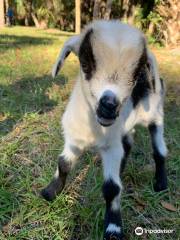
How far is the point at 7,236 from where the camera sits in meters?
3.08

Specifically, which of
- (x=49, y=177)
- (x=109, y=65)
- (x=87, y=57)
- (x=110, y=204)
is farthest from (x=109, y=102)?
(x=49, y=177)

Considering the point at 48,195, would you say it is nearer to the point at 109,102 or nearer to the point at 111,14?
the point at 109,102

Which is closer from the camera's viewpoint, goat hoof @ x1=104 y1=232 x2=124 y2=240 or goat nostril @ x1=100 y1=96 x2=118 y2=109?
goat nostril @ x1=100 y1=96 x2=118 y2=109

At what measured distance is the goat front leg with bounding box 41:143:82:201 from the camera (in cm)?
346

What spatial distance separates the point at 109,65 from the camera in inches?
107

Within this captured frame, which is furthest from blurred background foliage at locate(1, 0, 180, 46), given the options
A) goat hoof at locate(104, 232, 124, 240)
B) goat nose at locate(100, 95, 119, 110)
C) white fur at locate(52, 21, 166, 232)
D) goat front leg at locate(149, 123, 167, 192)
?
goat nose at locate(100, 95, 119, 110)

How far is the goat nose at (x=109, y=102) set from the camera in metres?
2.61

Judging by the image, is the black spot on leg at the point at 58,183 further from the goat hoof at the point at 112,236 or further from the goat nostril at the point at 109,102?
the goat nostril at the point at 109,102

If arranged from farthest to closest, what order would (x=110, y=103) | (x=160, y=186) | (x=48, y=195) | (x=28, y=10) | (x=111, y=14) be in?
(x=28, y=10)
(x=111, y=14)
(x=160, y=186)
(x=48, y=195)
(x=110, y=103)

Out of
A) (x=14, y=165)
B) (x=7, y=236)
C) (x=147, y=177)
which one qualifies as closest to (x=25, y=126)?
(x=14, y=165)

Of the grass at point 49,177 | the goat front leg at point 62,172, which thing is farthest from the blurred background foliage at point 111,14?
the goat front leg at point 62,172

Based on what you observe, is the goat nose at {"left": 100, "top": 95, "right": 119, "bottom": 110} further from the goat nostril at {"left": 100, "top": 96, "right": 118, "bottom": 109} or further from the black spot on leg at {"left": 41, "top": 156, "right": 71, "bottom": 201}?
the black spot on leg at {"left": 41, "top": 156, "right": 71, "bottom": 201}

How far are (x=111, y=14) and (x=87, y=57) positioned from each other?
21.1m

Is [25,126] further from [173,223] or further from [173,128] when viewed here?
[173,223]
